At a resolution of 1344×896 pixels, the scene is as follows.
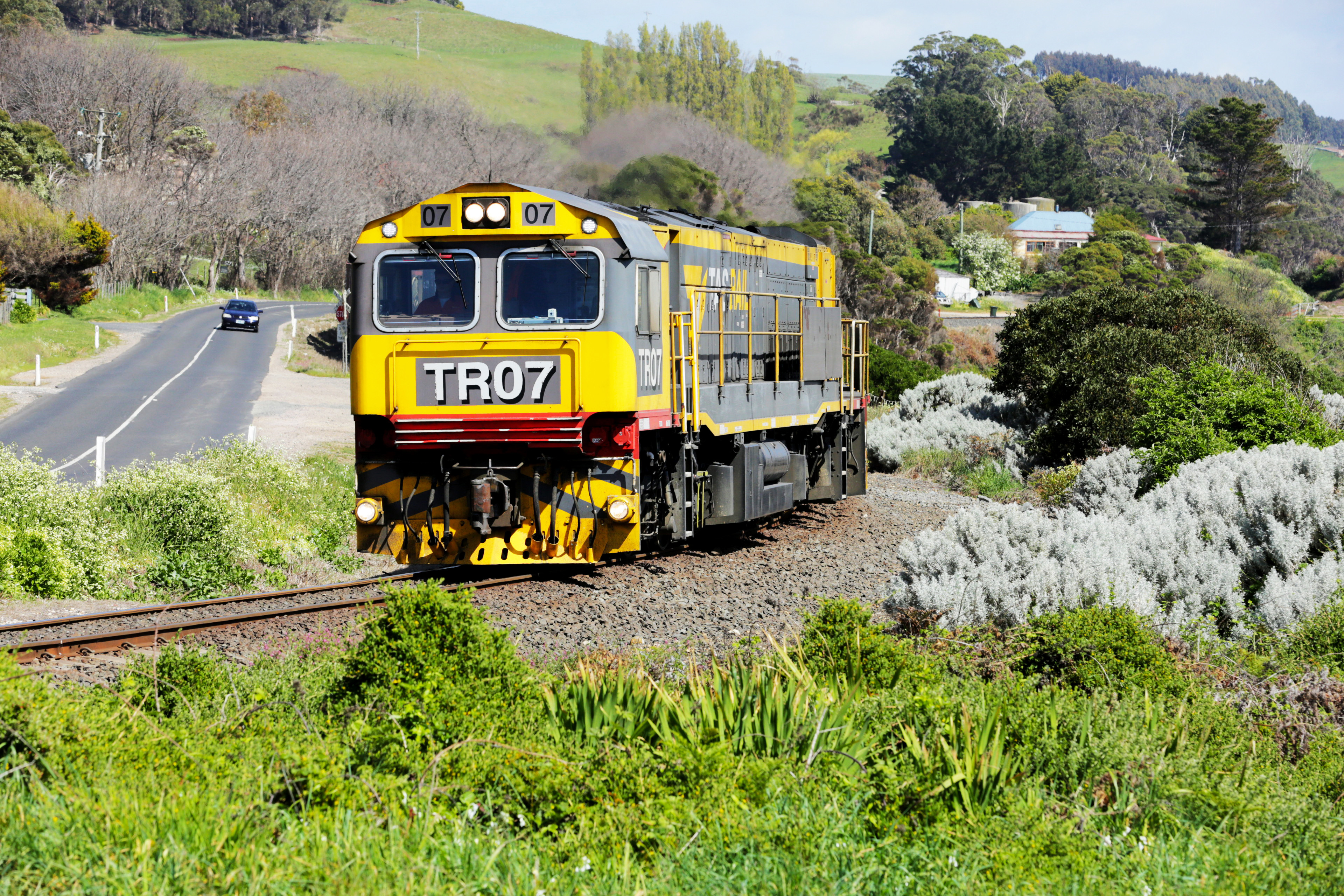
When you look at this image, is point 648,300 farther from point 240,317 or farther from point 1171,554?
point 240,317

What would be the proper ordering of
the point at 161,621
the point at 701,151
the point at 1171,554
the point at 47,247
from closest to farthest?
1. the point at 161,621
2. the point at 1171,554
3. the point at 701,151
4. the point at 47,247

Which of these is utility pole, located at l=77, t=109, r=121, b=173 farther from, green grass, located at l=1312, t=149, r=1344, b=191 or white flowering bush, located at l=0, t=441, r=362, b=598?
green grass, located at l=1312, t=149, r=1344, b=191

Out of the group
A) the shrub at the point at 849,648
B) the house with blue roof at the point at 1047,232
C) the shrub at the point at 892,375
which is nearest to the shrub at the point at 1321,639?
the shrub at the point at 849,648

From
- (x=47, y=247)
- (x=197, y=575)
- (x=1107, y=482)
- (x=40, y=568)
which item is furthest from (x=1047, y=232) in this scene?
(x=40, y=568)

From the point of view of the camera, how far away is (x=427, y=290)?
10.4 metres

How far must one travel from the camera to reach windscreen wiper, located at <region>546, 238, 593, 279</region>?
10.2 meters

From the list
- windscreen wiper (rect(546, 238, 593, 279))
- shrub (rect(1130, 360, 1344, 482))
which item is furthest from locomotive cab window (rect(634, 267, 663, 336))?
shrub (rect(1130, 360, 1344, 482))

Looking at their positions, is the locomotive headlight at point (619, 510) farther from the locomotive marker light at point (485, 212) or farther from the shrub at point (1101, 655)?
the shrub at point (1101, 655)

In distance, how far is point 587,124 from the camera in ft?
107

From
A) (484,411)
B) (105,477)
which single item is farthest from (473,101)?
(484,411)

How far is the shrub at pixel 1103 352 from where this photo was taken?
1895 centimetres

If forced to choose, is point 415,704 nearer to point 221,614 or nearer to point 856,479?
point 221,614

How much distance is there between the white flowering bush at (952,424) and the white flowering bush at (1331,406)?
480 cm

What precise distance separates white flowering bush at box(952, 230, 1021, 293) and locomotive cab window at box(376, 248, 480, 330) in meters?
85.5
